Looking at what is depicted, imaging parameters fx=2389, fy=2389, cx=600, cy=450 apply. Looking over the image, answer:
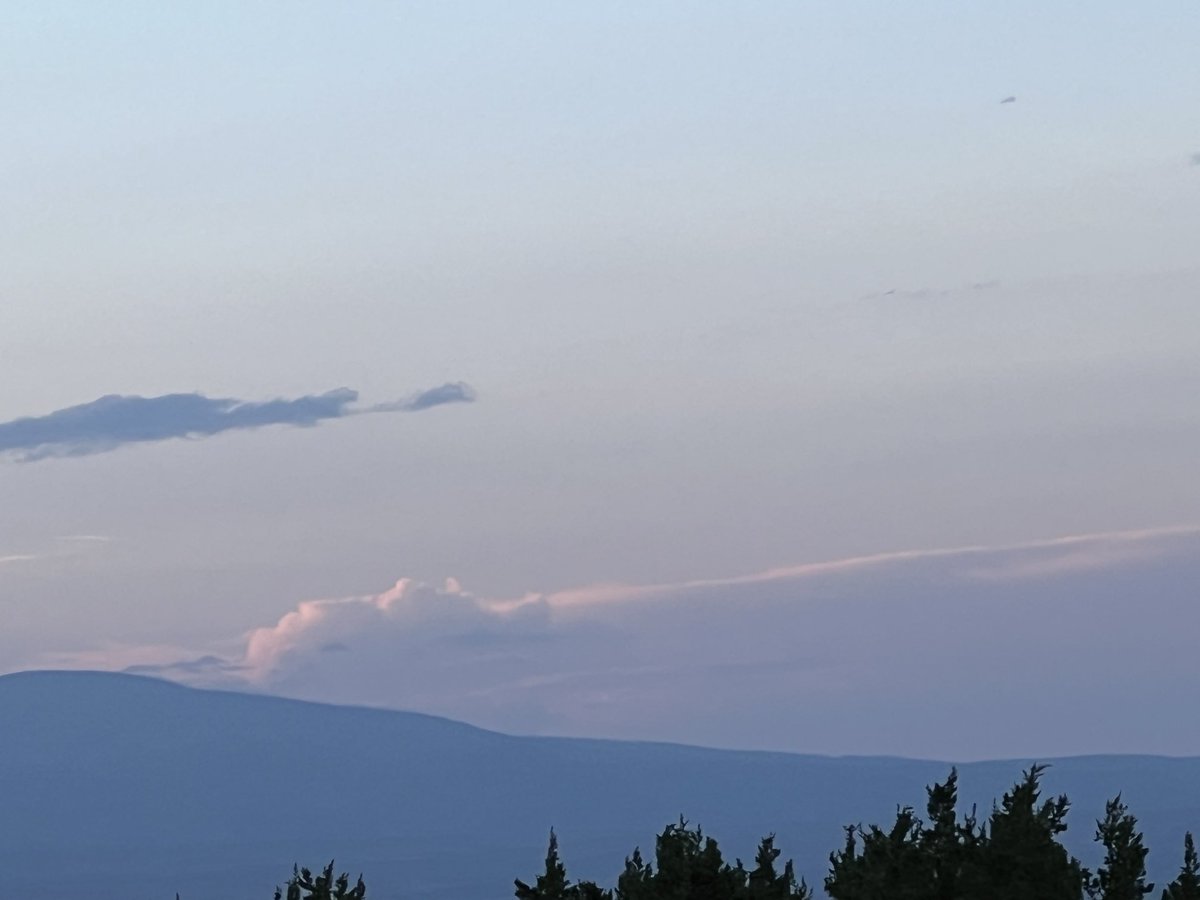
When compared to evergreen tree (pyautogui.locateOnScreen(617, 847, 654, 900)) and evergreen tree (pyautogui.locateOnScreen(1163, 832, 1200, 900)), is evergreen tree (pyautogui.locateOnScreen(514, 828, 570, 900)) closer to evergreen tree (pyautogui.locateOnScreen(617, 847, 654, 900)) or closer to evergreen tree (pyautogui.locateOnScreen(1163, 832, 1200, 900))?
evergreen tree (pyautogui.locateOnScreen(617, 847, 654, 900))

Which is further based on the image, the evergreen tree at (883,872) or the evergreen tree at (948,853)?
the evergreen tree at (948,853)

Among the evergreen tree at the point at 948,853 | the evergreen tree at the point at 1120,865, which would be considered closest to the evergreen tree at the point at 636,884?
the evergreen tree at the point at 948,853

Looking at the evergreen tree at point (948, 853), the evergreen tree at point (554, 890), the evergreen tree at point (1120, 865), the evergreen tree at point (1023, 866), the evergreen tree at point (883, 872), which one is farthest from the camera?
the evergreen tree at point (1120, 865)

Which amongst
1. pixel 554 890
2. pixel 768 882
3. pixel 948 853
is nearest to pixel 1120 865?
pixel 948 853

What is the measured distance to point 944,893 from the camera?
5153cm

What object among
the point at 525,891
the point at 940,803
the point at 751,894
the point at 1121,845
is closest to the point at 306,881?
the point at 525,891

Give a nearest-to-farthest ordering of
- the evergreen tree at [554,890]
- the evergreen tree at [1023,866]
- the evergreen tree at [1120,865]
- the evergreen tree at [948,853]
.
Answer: the evergreen tree at [1023,866] → the evergreen tree at [948,853] → the evergreen tree at [554,890] → the evergreen tree at [1120,865]

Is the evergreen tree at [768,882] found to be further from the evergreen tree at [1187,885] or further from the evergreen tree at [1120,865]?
the evergreen tree at [1187,885]

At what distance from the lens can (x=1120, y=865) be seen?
55.9 m

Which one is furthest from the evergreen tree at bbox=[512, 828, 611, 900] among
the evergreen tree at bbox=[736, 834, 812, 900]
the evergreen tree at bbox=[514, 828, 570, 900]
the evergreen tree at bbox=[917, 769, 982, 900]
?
the evergreen tree at bbox=[917, 769, 982, 900]

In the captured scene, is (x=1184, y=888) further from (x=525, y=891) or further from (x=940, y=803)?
(x=525, y=891)

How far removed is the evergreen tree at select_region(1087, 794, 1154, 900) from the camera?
5519 cm

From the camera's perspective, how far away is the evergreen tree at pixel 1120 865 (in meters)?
55.2

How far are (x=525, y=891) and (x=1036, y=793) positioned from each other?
11.5 metres
